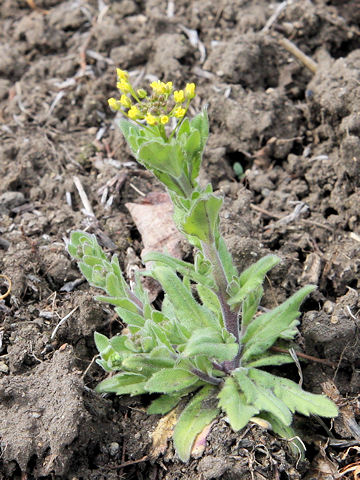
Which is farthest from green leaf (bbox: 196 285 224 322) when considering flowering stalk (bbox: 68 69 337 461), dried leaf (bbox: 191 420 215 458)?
dried leaf (bbox: 191 420 215 458)

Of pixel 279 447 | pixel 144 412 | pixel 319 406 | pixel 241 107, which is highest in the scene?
pixel 241 107

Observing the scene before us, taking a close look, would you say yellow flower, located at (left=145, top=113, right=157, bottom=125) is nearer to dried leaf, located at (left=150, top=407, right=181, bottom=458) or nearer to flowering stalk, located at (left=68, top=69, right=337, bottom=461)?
flowering stalk, located at (left=68, top=69, right=337, bottom=461)

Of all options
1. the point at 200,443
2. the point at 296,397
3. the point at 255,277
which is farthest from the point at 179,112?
the point at 200,443

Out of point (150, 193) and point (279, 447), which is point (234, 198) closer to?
point (150, 193)

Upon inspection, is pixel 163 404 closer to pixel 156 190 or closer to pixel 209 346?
pixel 209 346

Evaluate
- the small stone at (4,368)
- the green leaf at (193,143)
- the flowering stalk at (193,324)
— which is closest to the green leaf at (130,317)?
the flowering stalk at (193,324)

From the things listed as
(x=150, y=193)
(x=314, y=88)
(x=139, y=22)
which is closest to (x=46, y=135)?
(x=150, y=193)

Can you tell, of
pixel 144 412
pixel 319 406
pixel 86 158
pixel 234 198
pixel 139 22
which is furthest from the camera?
pixel 139 22

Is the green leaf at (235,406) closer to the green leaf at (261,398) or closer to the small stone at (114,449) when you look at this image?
the green leaf at (261,398)
